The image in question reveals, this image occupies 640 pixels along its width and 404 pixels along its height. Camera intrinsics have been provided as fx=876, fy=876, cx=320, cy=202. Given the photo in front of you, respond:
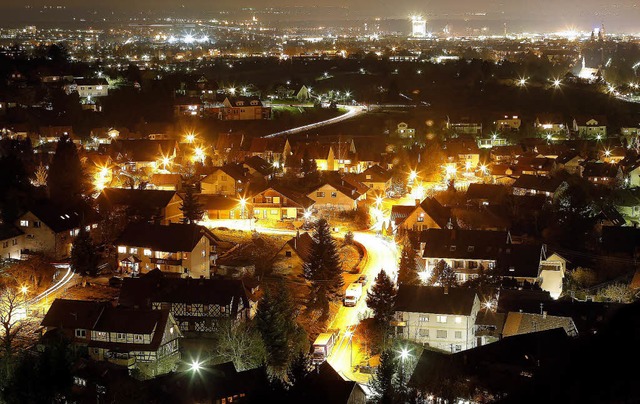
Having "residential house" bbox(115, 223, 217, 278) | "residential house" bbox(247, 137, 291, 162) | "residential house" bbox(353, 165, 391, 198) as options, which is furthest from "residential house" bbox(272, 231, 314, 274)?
"residential house" bbox(247, 137, 291, 162)

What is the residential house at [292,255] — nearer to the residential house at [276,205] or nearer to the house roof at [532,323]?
the residential house at [276,205]

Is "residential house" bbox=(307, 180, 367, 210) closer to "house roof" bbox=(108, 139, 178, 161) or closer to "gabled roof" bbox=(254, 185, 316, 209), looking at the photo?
"gabled roof" bbox=(254, 185, 316, 209)

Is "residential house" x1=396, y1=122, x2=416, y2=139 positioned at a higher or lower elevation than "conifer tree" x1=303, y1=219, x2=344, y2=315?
lower

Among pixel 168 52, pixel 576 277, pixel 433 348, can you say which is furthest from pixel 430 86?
pixel 433 348

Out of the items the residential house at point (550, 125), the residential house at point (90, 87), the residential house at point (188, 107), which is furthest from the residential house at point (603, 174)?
the residential house at point (90, 87)

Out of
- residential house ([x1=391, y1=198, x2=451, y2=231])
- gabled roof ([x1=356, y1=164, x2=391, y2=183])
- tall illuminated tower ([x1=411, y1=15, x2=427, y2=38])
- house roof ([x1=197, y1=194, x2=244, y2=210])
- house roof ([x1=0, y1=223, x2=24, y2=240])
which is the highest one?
house roof ([x1=0, y1=223, x2=24, y2=240])

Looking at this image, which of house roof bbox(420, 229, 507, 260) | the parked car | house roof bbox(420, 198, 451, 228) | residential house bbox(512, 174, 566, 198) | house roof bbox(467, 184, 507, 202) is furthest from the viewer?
residential house bbox(512, 174, 566, 198)
